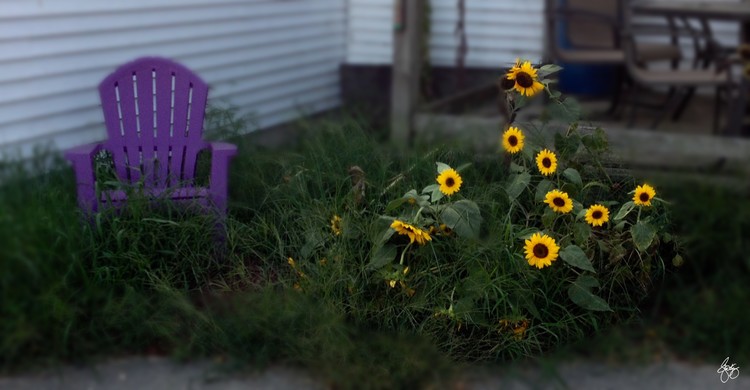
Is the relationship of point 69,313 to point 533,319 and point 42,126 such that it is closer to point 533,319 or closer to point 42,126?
point 533,319

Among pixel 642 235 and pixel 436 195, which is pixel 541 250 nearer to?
pixel 642 235

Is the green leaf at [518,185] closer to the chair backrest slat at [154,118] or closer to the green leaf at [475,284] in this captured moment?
the green leaf at [475,284]

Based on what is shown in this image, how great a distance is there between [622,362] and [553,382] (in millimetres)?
274

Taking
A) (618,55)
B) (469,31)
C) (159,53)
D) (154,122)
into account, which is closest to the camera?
(154,122)

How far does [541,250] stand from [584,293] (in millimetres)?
212

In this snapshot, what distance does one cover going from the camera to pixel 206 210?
412cm

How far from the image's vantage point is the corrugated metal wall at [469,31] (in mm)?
8273

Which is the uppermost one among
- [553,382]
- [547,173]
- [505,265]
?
[547,173]

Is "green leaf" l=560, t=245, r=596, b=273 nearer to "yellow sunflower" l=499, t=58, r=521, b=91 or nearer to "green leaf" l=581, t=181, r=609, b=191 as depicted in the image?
"green leaf" l=581, t=181, r=609, b=191

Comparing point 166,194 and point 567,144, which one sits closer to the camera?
point 567,144

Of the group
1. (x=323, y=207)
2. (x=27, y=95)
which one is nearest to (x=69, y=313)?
(x=323, y=207)

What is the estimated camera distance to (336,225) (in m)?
3.92

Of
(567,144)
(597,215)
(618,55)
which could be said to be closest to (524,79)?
(567,144)

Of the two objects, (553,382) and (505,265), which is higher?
(505,265)
